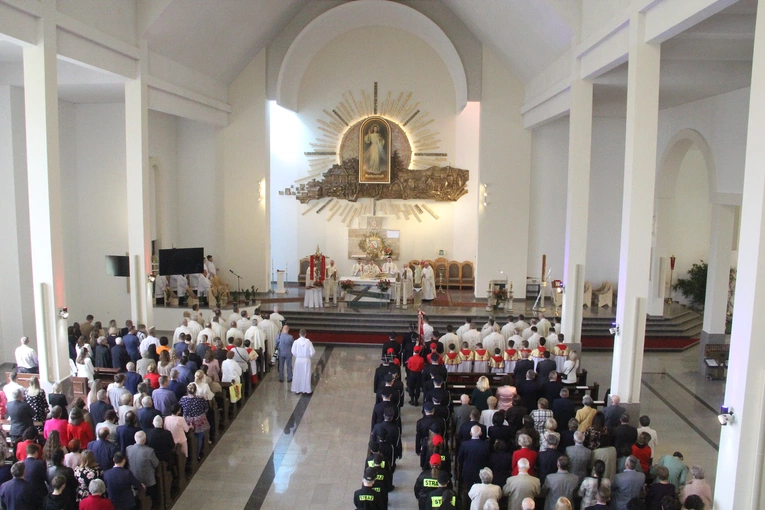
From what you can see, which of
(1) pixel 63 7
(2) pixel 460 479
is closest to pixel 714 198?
(2) pixel 460 479

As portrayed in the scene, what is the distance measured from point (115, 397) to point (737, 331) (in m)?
7.88

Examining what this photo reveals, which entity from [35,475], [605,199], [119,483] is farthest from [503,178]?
[35,475]

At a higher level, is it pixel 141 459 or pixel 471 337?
pixel 471 337

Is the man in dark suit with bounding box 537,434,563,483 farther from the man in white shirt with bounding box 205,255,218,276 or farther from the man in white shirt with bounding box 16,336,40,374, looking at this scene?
the man in white shirt with bounding box 205,255,218,276

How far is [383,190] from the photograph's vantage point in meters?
19.5

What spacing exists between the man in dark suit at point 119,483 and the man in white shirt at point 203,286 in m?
10.2

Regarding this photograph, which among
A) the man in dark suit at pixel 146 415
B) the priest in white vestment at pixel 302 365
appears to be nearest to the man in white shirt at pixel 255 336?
the priest in white vestment at pixel 302 365

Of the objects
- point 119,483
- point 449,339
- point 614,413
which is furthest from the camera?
point 449,339

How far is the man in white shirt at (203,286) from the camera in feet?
53.3

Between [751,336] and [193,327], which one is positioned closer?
[751,336]

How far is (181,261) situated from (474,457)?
10703 millimetres

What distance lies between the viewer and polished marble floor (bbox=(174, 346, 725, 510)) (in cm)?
798

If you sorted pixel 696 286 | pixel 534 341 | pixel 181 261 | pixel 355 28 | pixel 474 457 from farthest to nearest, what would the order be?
pixel 355 28 < pixel 696 286 < pixel 181 261 < pixel 534 341 < pixel 474 457

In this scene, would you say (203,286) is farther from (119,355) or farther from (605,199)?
(605,199)
